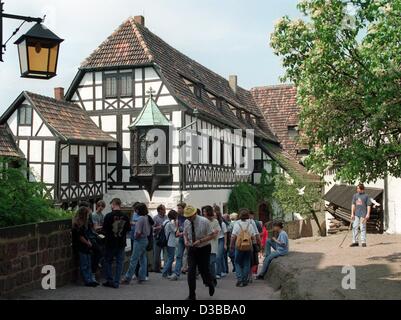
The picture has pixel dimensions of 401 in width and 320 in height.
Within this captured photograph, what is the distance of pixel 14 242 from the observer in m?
8.04

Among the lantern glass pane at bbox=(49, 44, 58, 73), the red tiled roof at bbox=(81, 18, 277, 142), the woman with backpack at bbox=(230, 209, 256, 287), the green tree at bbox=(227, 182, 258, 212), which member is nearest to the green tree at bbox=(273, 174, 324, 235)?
the green tree at bbox=(227, 182, 258, 212)

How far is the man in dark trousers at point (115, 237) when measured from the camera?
9.59 metres

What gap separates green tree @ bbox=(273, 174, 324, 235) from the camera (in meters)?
30.4

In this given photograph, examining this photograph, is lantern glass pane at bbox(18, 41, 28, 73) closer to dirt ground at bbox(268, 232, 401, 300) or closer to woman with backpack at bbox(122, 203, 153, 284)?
woman with backpack at bbox(122, 203, 153, 284)

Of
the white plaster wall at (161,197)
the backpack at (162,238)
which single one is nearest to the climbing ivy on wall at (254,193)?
the white plaster wall at (161,197)

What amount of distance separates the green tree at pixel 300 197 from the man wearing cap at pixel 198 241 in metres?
22.3

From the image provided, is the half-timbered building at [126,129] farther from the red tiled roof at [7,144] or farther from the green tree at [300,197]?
the green tree at [300,197]

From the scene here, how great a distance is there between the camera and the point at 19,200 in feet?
30.3

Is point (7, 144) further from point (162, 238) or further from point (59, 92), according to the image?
point (162, 238)

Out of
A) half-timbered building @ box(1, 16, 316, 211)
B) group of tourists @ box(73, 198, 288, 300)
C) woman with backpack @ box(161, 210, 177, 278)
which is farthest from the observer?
half-timbered building @ box(1, 16, 316, 211)

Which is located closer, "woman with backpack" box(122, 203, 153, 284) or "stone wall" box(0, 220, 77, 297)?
"stone wall" box(0, 220, 77, 297)

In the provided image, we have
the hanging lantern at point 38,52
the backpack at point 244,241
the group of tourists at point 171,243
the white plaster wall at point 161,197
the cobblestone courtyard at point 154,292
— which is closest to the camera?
the hanging lantern at point 38,52

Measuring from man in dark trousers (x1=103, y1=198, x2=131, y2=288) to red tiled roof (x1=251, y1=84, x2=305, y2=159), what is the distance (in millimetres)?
29545
